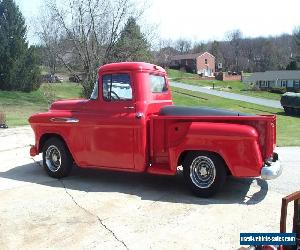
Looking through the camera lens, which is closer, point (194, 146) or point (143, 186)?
point (194, 146)

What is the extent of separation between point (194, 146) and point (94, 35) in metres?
23.3

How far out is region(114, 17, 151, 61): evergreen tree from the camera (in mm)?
29844

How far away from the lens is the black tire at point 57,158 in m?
8.72

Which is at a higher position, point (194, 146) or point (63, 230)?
point (194, 146)

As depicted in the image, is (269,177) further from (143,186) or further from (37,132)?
(37,132)

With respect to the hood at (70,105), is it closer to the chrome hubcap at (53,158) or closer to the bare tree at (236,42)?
the chrome hubcap at (53,158)

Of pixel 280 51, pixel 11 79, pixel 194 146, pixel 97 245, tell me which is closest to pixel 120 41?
pixel 11 79

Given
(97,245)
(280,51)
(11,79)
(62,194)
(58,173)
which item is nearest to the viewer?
(97,245)

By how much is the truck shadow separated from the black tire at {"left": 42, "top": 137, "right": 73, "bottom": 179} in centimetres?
16

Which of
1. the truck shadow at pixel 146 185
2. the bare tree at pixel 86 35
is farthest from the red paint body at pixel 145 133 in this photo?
the bare tree at pixel 86 35

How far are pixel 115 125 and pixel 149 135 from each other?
2.15ft

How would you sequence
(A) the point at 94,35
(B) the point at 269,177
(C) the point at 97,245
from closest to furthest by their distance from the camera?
1. (C) the point at 97,245
2. (B) the point at 269,177
3. (A) the point at 94,35

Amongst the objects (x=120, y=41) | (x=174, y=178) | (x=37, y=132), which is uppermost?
(x=120, y=41)

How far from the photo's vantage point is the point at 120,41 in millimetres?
30219
